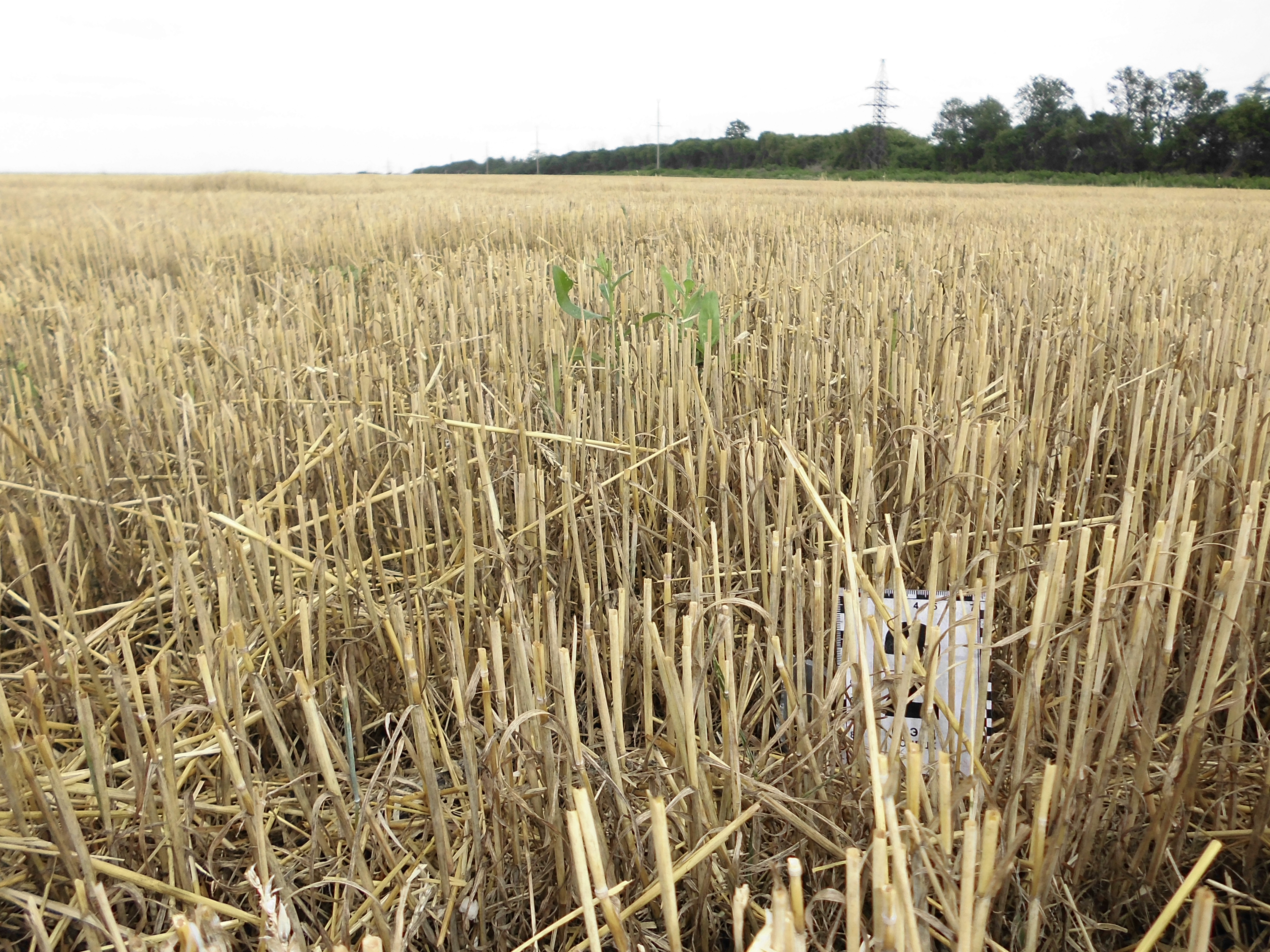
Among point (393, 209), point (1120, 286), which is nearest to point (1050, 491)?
point (1120, 286)

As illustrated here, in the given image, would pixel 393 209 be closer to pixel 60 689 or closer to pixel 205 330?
pixel 205 330

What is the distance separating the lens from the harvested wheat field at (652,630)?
74cm

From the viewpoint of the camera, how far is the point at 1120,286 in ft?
8.23

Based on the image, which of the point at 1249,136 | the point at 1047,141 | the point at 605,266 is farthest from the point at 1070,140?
the point at 605,266

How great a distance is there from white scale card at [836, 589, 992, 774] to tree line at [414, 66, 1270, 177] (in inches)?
1068

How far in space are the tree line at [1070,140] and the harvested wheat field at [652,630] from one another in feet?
86.7

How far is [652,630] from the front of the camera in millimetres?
770

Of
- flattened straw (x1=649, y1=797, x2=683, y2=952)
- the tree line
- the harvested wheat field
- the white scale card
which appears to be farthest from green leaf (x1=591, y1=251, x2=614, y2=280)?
the tree line

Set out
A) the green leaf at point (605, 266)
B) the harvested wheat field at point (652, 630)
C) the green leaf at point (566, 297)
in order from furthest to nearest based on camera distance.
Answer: the green leaf at point (605, 266) < the green leaf at point (566, 297) < the harvested wheat field at point (652, 630)

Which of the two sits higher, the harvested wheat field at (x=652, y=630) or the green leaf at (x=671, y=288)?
the green leaf at (x=671, y=288)

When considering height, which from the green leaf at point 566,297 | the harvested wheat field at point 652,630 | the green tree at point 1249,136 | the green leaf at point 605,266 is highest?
the green tree at point 1249,136

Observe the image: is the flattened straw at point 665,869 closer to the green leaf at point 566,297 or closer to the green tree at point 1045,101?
the green leaf at point 566,297

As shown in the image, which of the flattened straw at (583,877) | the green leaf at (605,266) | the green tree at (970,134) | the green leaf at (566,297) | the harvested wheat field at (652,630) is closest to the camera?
the flattened straw at (583,877)

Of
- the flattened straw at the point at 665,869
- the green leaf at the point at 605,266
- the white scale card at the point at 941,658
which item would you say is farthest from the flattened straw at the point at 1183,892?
the green leaf at the point at 605,266
